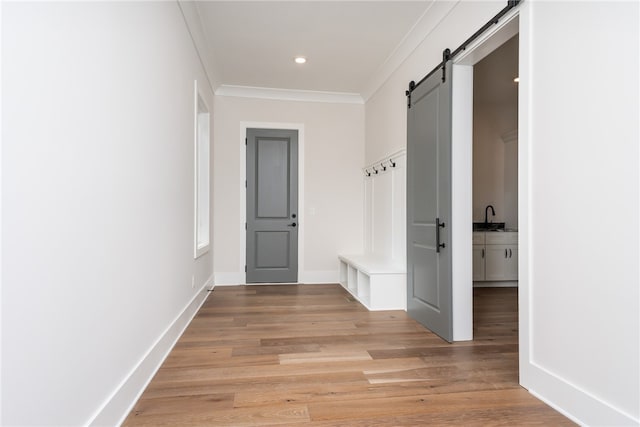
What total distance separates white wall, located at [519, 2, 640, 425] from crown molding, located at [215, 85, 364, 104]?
11.9ft

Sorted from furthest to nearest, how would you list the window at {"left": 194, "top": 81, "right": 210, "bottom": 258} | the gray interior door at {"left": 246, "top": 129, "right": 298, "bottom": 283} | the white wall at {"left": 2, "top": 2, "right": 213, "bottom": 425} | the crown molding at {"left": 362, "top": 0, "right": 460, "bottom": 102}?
the gray interior door at {"left": 246, "top": 129, "right": 298, "bottom": 283}
the window at {"left": 194, "top": 81, "right": 210, "bottom": 258}
the crown molding at {"left": 362, "top": 0, "right": 460, "bottom": 102}
the white wall at {"left": 2, "top": 2, "right": 213, "bottom": 425}

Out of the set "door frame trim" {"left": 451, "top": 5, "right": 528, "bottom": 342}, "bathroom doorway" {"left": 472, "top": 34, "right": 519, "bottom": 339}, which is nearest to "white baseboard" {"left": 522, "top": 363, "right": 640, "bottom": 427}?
"door frame trim" {"left": 451, "top": 5, "right": 528, "bottom": 342}

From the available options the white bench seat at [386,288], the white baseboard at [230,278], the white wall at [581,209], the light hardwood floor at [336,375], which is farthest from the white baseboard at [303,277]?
the white wall at [581,209]

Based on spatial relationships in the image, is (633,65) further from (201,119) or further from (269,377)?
(201,119)

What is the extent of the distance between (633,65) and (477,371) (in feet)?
6.10

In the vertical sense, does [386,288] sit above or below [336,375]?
above

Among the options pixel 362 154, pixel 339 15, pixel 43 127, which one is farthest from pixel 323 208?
pixel 43 127

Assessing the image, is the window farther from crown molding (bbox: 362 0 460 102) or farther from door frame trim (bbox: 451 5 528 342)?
door frame trim (bbox: 451 5 528 342)

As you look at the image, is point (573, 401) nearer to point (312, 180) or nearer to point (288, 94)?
point (312, 180)

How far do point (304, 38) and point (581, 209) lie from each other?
3.08 metres

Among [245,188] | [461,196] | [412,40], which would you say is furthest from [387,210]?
[245,188]

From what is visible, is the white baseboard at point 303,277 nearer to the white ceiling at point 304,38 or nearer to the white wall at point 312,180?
the white wall at point 312,180

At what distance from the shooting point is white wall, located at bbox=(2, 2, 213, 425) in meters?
1.09

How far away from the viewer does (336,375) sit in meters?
2.33
